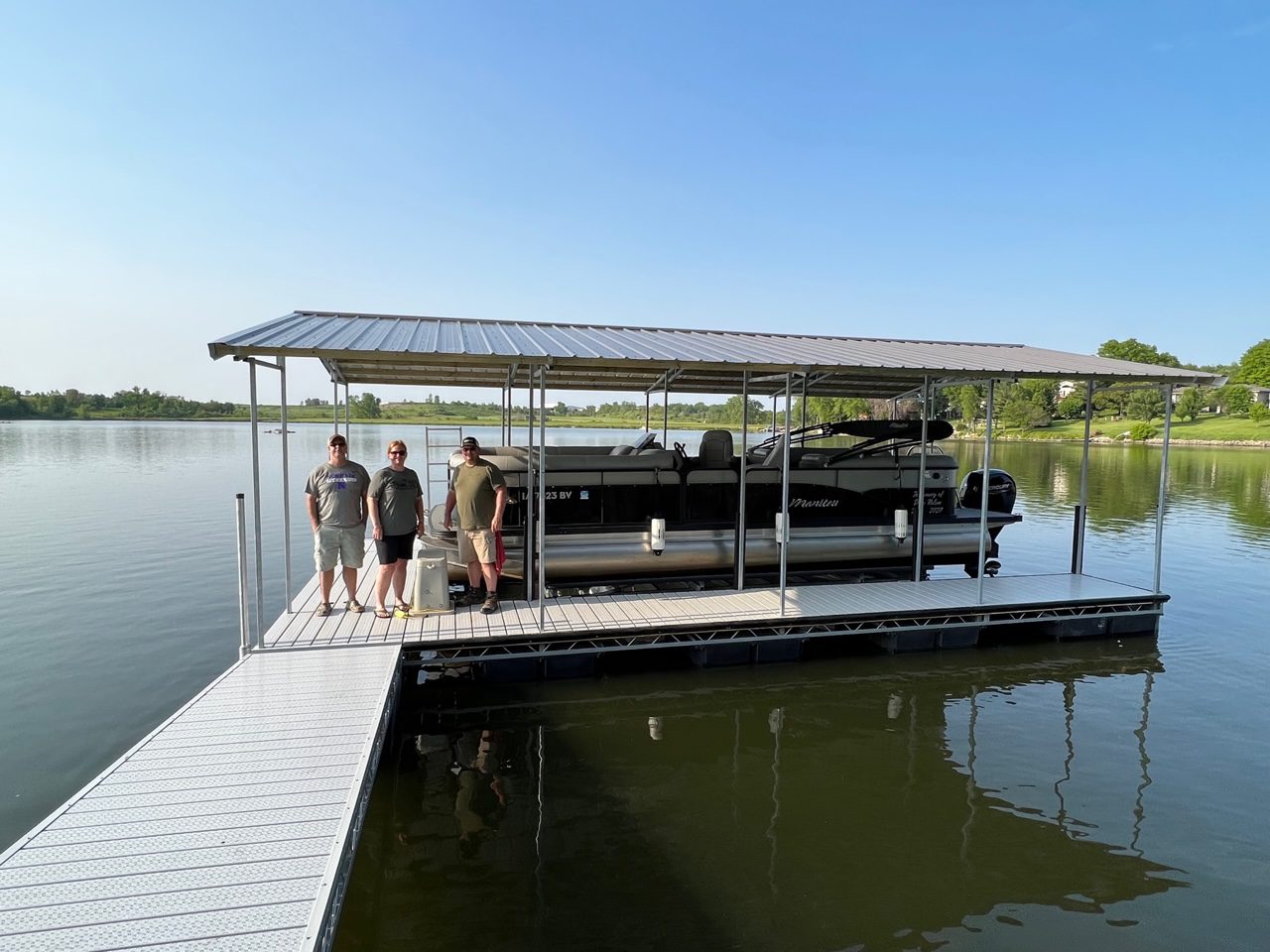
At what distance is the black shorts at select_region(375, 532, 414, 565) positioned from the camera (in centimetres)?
594

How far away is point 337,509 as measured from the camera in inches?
228

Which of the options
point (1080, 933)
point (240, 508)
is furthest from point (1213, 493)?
point (240, 508)

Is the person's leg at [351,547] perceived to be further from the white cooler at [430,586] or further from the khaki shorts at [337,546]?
the white cooler at [430,586]

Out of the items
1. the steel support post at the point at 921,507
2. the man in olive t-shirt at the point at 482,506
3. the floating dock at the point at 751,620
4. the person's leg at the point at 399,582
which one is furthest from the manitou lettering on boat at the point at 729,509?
the person's leg at the point at 399,582

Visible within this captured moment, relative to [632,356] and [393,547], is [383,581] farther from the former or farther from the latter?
[632,356]

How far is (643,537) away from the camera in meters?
7.37

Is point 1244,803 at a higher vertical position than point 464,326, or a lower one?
lower

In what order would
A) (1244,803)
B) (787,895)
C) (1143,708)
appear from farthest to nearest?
(1143,708) → (1244,803) → (787,895)

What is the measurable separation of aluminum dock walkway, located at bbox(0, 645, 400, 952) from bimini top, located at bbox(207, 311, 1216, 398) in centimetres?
228

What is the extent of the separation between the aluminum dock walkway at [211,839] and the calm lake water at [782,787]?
0.61 m

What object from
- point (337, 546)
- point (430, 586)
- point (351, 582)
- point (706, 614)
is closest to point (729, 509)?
point (706, 614)

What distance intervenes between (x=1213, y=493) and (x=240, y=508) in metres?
25.3

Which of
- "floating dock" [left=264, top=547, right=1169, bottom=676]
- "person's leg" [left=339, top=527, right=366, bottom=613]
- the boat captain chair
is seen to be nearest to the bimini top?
the boat captain chair

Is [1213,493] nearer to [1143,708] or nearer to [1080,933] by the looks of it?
[1143,708]
